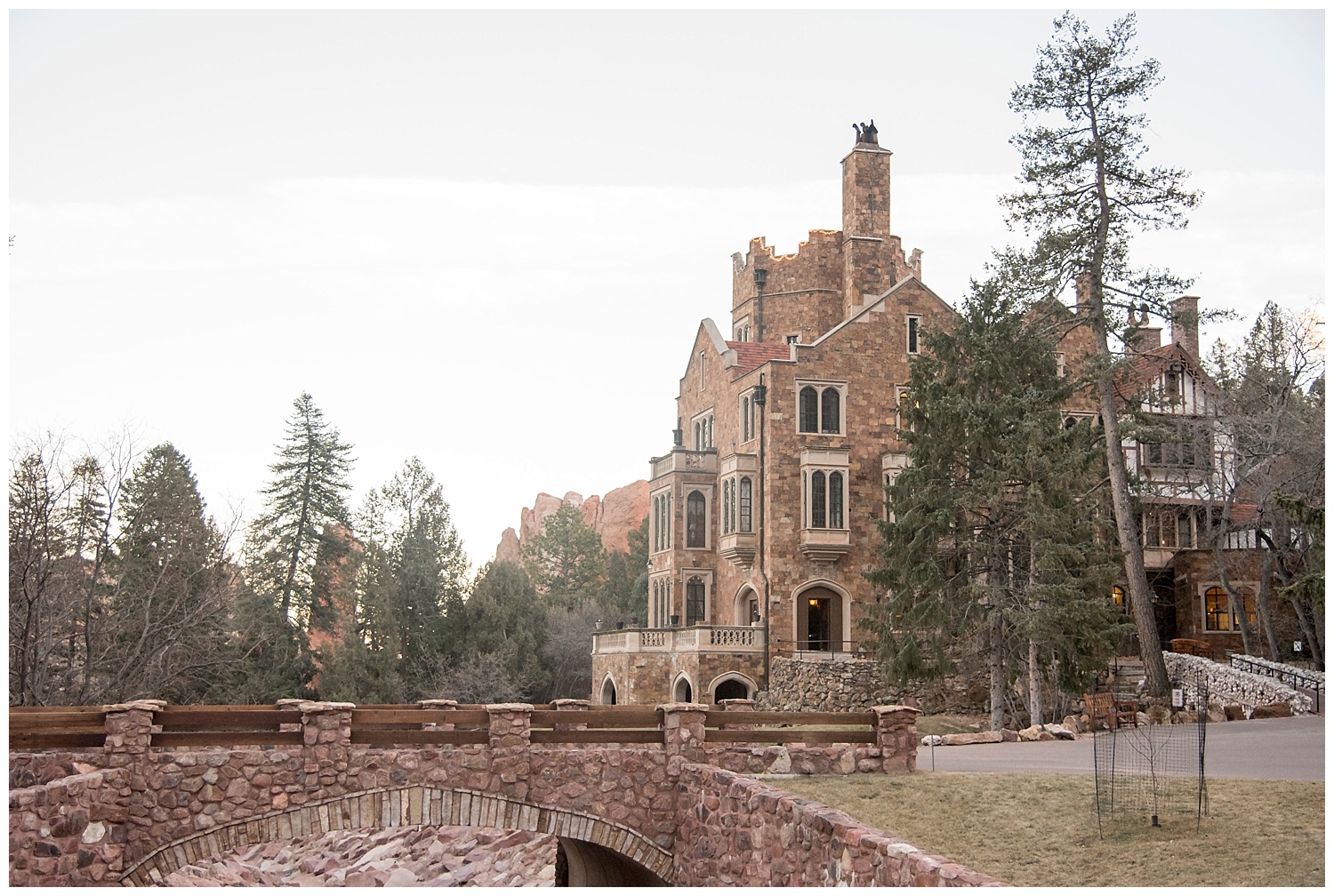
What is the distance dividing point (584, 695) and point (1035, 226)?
31.2m

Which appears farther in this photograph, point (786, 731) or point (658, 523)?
point (658, 523)

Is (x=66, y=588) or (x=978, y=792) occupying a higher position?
(x=66, y=588)

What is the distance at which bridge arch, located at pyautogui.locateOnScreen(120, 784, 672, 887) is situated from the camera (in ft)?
52.1

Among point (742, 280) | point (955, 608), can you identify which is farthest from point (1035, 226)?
point (742, 280)

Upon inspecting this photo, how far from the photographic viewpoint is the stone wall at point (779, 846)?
10492mm

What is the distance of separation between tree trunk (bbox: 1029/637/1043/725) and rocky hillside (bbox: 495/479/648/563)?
1756 inches

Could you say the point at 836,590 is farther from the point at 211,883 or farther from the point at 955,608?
the point at 211,883

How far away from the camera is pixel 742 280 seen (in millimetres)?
47531

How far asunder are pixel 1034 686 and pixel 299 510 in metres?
35.5

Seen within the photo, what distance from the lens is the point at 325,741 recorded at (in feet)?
53.4

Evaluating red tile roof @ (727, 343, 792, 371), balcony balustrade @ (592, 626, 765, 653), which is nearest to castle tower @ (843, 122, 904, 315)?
red tile roof @ (727, 343, 792, 371)

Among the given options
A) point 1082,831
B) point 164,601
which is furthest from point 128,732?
point 164,601

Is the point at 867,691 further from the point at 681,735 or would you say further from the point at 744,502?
the point at 681,735

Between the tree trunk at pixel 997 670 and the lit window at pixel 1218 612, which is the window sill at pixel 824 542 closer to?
the tree trunk at pixel 997 670
